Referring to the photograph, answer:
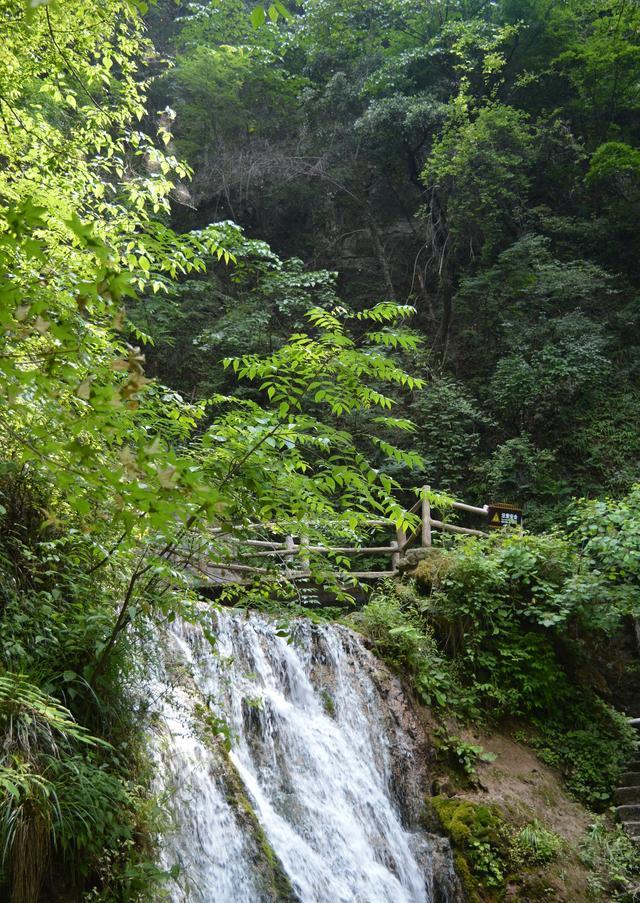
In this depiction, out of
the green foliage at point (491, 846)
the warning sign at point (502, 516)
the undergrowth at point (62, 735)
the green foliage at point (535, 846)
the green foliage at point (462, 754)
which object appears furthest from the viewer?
the warning sign at point (502, 516)

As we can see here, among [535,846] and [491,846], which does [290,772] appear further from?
[535,846]

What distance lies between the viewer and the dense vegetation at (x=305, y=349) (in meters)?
3.49

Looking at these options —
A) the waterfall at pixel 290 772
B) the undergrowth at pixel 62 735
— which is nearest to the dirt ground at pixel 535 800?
the waterfall at pixel 290 772

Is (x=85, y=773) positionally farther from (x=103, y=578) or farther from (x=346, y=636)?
(x=346, y=636)

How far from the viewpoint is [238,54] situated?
1728 centimetres

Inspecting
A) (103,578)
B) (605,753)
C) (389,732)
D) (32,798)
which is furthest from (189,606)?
(605,753)

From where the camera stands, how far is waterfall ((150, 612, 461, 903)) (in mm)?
4809

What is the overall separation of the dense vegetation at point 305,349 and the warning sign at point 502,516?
0.73 meters

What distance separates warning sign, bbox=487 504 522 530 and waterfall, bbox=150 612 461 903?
9.93ft

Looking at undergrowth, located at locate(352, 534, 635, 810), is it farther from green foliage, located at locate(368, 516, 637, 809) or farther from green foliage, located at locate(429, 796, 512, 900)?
green foliage, located at locate(429, 796, 512, 900)

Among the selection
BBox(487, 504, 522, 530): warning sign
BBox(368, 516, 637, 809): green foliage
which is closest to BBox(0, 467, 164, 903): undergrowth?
BBox(368, 516, 637, 809): green foliage

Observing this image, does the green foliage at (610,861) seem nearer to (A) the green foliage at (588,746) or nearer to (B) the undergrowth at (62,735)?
(A) the green foliage at (588,746)

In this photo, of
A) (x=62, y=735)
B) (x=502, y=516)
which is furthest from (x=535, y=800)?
(x=62, y=735)

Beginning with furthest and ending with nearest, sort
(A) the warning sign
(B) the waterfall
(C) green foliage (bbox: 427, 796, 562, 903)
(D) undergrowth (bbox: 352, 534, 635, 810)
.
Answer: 1. (A) the warning sign
2. (D) undergrowth (bbox: 352, 534, 635, 810)
3. (C) green foliage (bbox: 427, 796, 562, 903)
4. (B) the waterfall
